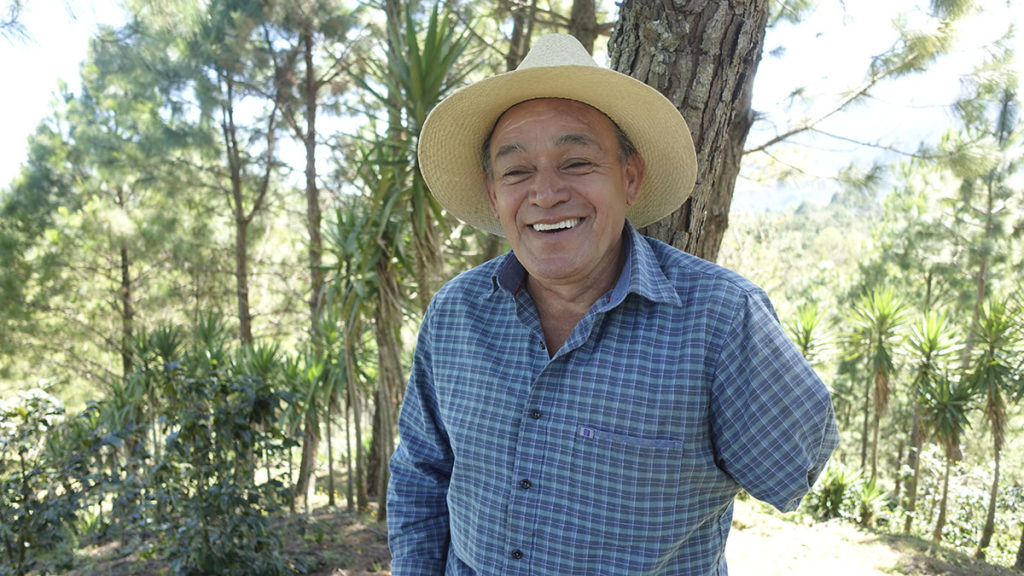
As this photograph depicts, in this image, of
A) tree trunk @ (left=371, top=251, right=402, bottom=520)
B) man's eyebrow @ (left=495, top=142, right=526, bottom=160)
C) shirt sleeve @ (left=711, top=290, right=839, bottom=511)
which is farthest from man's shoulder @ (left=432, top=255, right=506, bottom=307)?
tree trunk @ (left=371, top=251, right=402, bottom=520)

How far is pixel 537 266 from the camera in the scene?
1.31 m

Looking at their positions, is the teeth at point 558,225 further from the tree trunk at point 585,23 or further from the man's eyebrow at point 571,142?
the tree trunk at point 585,23

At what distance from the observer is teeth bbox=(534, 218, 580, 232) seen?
4.27 feet

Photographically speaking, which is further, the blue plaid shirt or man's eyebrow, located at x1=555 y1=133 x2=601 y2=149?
man's eyebrow, located at x1=555 y1=133 x2=601 y2=149

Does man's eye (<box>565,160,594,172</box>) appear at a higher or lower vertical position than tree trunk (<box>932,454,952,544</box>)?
higher

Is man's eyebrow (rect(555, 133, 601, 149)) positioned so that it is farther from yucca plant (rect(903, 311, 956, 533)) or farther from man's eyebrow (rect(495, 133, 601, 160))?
yucca plant (rect(903, 311, 956, 533))

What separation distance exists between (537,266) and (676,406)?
0.38 meters

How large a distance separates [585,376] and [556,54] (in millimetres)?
686

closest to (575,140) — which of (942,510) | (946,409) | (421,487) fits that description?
(421,487)

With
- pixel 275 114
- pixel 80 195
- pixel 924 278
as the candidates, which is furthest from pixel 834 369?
pixel 80 195

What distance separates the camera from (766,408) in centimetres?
109

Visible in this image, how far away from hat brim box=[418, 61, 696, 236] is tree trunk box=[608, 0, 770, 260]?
0.19 m

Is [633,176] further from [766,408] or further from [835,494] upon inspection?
[835,494]

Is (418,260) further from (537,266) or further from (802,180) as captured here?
(802,180)
